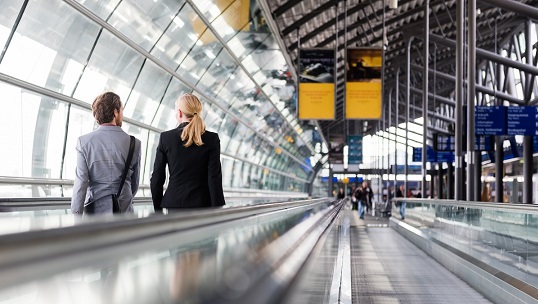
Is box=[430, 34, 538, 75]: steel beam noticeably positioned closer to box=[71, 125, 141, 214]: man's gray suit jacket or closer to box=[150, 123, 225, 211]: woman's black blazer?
box=[150, 123, 225, 211]: woman's black blazer

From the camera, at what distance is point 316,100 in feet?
84.2

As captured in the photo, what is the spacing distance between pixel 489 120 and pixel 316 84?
19.7ft

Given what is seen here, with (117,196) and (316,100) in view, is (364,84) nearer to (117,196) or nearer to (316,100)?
(316,100)

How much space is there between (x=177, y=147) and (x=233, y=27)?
16.3 m

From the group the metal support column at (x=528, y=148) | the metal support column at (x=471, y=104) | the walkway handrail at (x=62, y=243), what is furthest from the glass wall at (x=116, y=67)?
the metal support column at (x=528, y=148)

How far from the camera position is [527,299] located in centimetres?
714

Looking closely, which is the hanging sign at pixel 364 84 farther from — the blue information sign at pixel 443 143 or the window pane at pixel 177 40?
the blue information sign at pixel 443 143

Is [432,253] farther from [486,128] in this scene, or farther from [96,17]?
[486,128]

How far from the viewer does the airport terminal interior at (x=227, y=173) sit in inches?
57.1

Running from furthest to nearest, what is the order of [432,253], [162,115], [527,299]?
[162,115]
[432,253]
[527,299]

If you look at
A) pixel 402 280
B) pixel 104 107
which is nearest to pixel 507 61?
pixel 402 280

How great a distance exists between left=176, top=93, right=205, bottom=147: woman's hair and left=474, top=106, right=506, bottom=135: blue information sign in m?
21.8

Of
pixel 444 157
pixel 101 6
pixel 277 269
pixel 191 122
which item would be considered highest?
pixel 444 157

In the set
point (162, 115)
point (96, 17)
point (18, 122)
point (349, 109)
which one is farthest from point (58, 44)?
point (349, 109)
